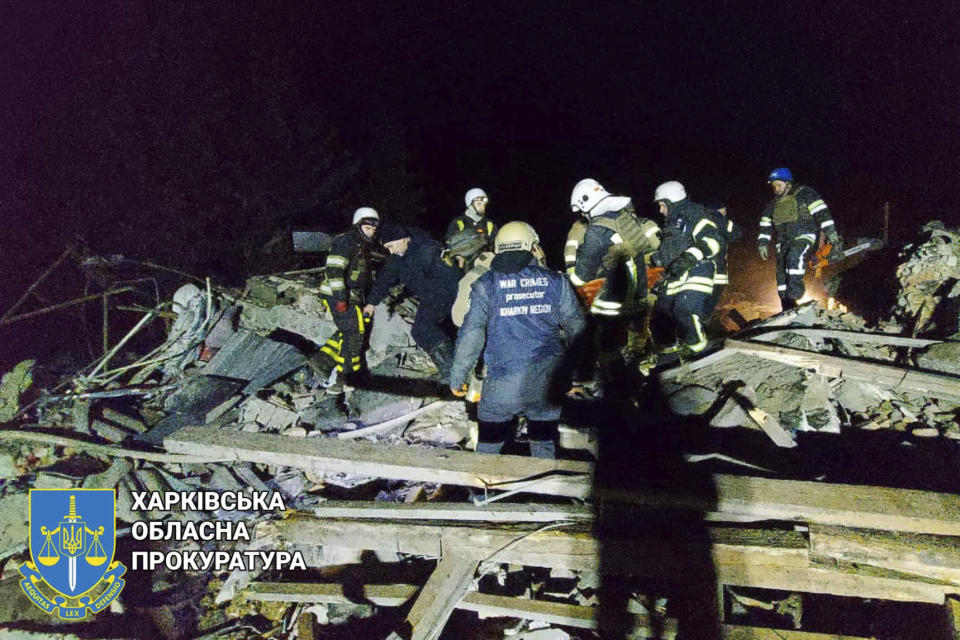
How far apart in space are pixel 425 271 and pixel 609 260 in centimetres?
204

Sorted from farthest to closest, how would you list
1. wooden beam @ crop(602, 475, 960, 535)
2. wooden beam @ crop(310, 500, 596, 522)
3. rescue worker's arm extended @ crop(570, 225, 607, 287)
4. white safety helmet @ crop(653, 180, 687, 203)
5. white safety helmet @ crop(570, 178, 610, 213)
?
white safety helmet @ crop(653, 180, 687, 203) → white safety helmet @ crop(570, 178, 610, 213) → rescue worker's arm extended @ crop(570, 225, 607, 287) → wooden beam @ crop(310, 500, 596, 522) → wooden beam @ crop(602, 475, 960, 535)

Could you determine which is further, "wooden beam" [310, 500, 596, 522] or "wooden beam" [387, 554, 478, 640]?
"wooden beam" [310, 500, 596, 522]

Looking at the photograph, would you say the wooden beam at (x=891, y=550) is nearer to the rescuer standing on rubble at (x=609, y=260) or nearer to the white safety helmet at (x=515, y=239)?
the white safety helmet at (x=515, y=239)

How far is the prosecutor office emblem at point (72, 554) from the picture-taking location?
3.50 m

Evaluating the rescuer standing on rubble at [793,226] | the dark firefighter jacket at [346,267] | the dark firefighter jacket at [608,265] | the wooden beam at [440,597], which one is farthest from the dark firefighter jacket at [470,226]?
the wooden beam at [440,597]

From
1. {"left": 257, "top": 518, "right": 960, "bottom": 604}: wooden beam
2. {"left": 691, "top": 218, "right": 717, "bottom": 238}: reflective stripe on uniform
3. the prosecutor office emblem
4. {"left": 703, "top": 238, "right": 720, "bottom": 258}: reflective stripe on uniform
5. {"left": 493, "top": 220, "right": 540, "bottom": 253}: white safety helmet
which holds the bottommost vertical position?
the prosecutor office emblem

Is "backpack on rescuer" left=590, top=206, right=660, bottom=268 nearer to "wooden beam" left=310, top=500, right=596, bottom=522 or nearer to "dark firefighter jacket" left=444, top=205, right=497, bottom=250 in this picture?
"dark firefighter jacket" left=444, top=205, right=497, bottom=250

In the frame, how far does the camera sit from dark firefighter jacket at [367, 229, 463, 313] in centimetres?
511

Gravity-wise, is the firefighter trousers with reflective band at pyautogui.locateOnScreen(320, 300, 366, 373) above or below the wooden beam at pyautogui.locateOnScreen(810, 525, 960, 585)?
above

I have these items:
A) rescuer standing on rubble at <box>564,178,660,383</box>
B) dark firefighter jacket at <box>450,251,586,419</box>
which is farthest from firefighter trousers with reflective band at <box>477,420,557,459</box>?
rescuer standing on rubble at <box>564,178,660,383</box>

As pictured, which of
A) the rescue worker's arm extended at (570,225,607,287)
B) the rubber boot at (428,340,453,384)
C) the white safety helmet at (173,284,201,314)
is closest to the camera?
the rescue worker's arm extended at (570,225,607,287)

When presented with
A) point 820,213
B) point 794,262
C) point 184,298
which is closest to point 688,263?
point 794,262

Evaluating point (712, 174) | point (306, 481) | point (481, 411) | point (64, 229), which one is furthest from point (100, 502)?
point (712, 174)

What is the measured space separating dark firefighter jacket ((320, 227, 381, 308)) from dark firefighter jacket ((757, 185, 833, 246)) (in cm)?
565
